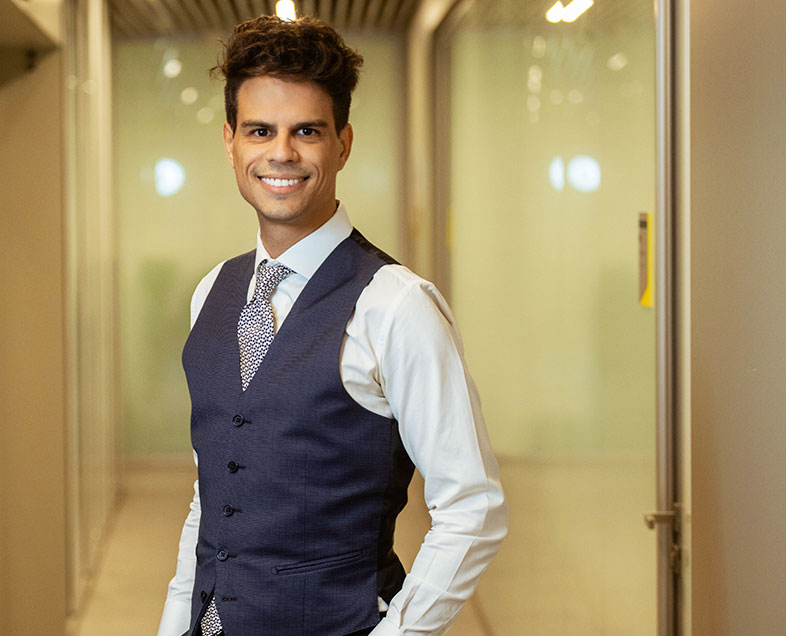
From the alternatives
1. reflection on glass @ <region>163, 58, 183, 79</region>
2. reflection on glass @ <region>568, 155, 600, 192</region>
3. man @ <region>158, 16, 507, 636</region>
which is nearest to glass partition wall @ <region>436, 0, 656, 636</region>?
reflection on glass @ <region>568, 155, 600, 192</region>

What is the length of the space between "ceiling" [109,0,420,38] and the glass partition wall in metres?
0.39

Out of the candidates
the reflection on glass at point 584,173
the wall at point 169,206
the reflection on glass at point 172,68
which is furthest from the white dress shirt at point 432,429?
the reflection on glass at point 172,68

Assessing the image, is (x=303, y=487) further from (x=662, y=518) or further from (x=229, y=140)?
(x=662, y=518)

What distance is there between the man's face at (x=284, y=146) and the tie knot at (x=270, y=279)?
0.08 meters

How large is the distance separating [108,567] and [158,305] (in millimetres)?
986

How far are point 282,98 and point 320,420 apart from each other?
47 cm

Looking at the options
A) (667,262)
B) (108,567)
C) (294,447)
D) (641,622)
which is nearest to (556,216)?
(667,262)

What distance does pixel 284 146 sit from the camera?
4.44 ft

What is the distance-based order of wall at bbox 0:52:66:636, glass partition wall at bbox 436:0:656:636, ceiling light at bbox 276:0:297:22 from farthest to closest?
ceiling light at bbox 276:0:297:22, wall at bbox 0:52:66:636, glass partition wall at bbox 436:0:656:636

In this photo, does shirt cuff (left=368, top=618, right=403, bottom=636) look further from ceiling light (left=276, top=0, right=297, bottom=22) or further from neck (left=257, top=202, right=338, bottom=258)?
ceiling light (left=276, top=0, right=297, bottom=22)

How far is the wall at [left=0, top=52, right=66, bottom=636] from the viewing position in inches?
105

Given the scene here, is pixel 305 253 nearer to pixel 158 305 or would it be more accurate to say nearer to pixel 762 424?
pixel 762 424

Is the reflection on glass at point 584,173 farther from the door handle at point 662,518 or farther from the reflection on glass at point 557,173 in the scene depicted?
the door handle at point 662,518

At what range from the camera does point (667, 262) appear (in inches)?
72.4
